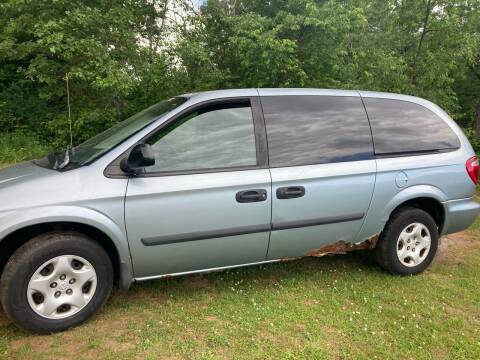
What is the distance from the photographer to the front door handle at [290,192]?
3.14 meters

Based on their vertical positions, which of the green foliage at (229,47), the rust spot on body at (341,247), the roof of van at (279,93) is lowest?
the rust spot on body at (341,247)

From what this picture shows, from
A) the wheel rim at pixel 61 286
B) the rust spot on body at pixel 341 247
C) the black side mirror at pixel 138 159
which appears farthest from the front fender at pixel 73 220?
the rust spot on body at pixel 341 247

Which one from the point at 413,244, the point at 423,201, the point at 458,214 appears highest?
the point at 423,201

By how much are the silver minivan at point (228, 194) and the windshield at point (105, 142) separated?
18 millimetres

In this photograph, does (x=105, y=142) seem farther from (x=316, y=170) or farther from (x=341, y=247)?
(x=341, y=247)

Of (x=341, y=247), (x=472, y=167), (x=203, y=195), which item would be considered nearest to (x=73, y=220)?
(x=203, y=195)

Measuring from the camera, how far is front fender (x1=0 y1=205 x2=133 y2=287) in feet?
8.17

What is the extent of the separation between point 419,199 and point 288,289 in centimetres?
161

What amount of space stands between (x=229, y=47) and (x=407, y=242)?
6.97 meters

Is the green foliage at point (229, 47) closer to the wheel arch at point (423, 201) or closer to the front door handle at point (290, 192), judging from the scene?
the wheel arch at point (423, 201)

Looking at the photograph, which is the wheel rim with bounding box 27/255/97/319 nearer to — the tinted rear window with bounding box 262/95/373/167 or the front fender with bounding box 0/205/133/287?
the front fender with bounding box 0/205/133/287

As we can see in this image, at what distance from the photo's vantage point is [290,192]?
318 cm

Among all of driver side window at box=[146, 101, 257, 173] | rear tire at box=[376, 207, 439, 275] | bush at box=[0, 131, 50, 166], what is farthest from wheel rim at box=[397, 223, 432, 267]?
bush at box=[0, 131, 50, 166]

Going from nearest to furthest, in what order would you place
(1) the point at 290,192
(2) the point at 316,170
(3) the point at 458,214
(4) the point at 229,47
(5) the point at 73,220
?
(5) the point at 73,220 → (1) the point at 290,192 → (2) the point at 316,170 → (3) the point at 458,214 → (4) the point at 229,47
